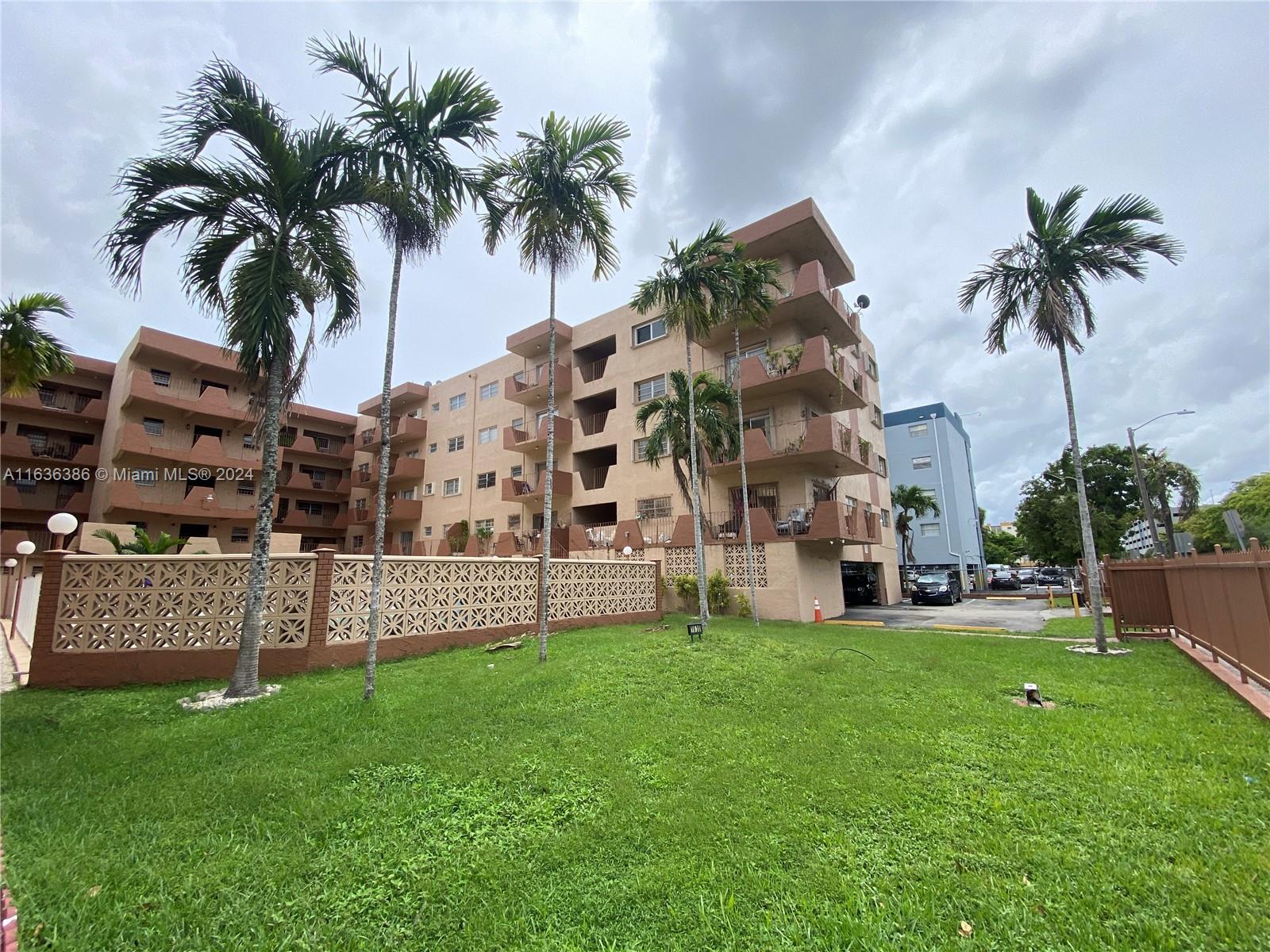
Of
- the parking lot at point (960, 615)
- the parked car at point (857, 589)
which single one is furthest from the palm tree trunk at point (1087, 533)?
the parked car at point (857, 589)

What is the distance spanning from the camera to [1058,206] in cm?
1076

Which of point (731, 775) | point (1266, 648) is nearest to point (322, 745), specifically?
point (731, 775)

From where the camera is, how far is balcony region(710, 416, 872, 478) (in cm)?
1711

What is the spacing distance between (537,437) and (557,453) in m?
1.31

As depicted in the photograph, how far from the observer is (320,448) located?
3497 cm

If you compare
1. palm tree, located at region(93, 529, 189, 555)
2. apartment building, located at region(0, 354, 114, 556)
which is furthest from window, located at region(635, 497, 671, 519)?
apartment building, located at region(0, 354, 114, 556)

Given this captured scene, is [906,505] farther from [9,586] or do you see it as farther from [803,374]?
[9,586]

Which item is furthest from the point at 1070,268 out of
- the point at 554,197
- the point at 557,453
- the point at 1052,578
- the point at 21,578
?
the point at 1052,578

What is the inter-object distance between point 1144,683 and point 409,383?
1396 inches

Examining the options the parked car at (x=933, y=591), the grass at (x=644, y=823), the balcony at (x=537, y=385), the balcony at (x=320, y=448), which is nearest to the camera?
the grass at (x=644, y=823)

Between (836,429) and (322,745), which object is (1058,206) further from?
(322,745)

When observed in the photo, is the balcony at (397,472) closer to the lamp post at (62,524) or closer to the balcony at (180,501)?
the balcony at (180,501)

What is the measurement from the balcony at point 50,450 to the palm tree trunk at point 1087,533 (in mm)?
37996

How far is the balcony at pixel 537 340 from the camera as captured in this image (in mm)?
26281
